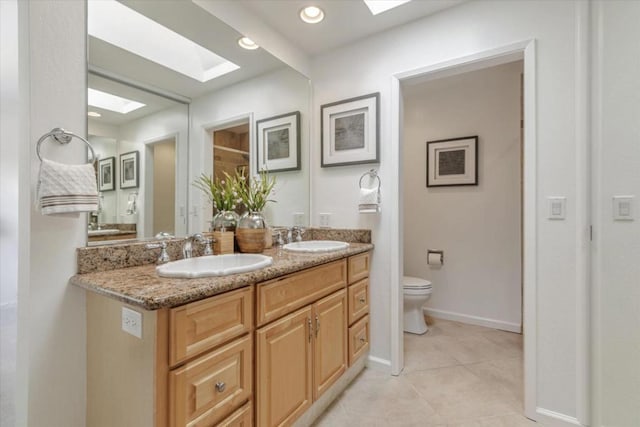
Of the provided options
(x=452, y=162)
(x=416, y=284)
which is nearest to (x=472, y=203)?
(x=452, y=162)

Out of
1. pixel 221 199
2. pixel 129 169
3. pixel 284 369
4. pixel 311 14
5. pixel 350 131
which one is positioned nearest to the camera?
pixel 284 369

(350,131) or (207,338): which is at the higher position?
(350,131)

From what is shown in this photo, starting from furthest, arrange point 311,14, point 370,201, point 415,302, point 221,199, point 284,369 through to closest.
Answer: point 415,302
point 370,201
point 311,14
point 221,199
point 284,369

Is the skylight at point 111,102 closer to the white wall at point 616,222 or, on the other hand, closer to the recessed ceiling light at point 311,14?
the recessed ceiling light at point 311,14

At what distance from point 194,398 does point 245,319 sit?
284 mm

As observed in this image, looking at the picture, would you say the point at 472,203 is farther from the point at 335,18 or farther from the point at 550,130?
the point at 335,18

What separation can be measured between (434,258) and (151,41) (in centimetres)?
287

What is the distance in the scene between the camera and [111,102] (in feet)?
4.30

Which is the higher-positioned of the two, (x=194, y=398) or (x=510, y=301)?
(x=194, y=398)

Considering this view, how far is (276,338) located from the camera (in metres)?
1.25

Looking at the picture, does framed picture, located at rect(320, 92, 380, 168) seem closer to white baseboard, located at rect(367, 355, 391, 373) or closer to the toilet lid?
the toilet lid

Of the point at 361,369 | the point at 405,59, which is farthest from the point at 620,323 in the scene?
the point at 405,59

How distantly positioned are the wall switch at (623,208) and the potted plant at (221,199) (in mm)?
1919

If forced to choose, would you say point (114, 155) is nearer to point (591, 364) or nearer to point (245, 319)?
point (245, 319)
